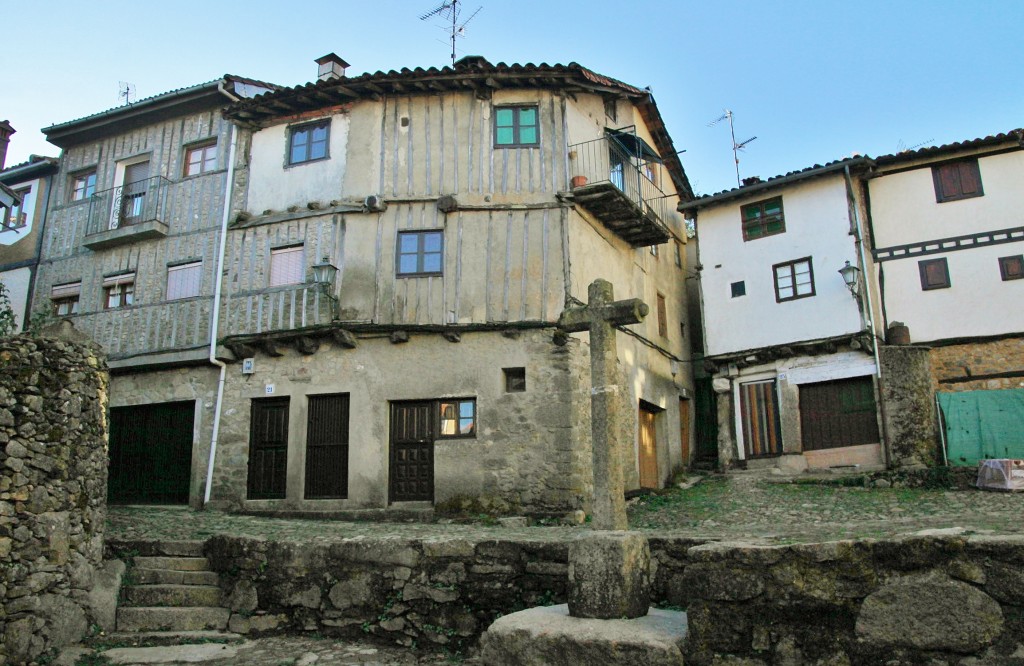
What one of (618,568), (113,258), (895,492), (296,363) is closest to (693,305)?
(895,492)

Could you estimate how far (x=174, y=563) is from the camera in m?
8.34

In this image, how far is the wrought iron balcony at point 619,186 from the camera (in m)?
13.9

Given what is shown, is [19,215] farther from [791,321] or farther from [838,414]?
[838,414]

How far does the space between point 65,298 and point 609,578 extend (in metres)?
15.7

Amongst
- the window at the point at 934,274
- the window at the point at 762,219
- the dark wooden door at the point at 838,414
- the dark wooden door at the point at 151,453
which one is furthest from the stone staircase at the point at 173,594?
the window at the point at 934,274

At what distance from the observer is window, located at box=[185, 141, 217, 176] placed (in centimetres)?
1579

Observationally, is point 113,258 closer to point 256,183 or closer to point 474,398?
point 256,183

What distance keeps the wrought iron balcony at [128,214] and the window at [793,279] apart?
44.1ft

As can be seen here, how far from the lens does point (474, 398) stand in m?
13.0

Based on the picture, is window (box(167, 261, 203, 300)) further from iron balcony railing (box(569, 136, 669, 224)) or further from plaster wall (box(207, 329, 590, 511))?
iron balcony railing (box(569, 136, 669, 224))

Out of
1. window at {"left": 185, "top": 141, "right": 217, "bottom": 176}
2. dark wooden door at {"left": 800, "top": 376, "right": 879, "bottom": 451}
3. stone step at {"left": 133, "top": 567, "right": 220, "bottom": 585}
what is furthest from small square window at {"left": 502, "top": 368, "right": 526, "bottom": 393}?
window at {"left": 185, "top": 141, "right": 217, "bottom": 176}

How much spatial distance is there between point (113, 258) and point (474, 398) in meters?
8.91

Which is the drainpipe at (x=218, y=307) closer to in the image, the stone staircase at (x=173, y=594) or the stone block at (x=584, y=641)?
the stone staircase at (x=173, y=594)

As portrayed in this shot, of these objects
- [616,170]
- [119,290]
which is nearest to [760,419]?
[616,170]
